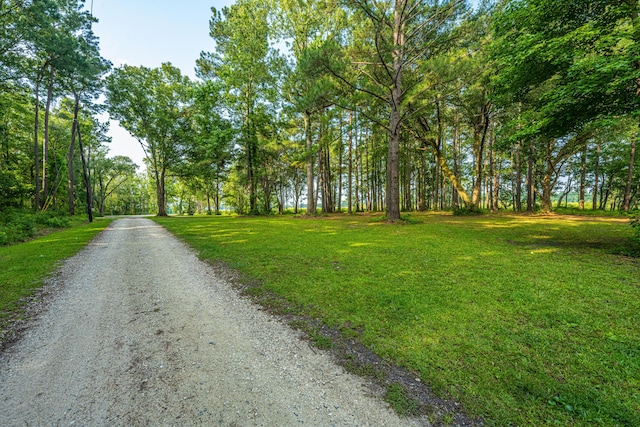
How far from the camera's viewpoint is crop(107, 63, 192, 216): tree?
1027 inches

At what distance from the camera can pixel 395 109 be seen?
13.5m

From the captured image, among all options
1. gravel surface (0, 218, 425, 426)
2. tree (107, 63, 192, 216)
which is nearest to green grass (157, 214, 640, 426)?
gravel surface (0, 218, 425, 426)

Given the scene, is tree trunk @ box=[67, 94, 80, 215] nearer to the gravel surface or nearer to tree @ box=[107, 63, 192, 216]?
tree @ box=[107, 63, 192, 216]

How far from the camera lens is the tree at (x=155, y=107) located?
2608 centimetres

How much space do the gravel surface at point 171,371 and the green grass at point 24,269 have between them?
0.54 metres

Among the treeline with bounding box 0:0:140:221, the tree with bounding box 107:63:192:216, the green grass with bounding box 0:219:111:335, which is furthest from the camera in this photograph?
the tree with bounding box 107:63:192:216

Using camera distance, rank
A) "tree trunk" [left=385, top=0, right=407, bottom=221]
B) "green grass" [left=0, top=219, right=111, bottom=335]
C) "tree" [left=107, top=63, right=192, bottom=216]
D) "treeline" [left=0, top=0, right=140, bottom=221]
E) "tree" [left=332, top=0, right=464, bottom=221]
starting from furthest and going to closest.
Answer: "tree" [left=107, top=63, right=192, bottom=216]
"treeline" [left=0, top=0, right=140, bottom=221]
"tree trunk" [left=385, top=0, right=407, bottom=221]
"tree" [left=332, top=0, right=464, bottom=221]
"green grass" [left=0, top=219, right=111, bottom=335]

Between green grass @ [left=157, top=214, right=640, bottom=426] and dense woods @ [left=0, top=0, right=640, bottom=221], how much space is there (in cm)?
384

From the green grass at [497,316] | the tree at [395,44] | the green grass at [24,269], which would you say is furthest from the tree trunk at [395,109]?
the green grass at [24,269]

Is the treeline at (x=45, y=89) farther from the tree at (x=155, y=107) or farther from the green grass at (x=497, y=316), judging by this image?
the green grass at (x=497, y=316)

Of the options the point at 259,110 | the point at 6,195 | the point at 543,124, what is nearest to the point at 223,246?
the point at 543,124

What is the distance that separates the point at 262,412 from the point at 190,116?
1339 inches

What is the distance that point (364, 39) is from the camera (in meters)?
14.5

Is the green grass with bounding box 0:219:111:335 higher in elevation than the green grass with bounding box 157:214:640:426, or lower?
higher
